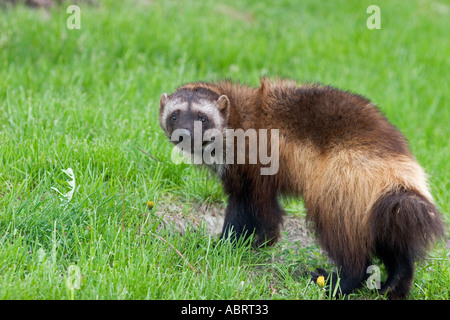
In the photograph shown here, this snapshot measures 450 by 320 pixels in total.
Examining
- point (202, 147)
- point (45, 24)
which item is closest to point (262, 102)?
point (202, 147)

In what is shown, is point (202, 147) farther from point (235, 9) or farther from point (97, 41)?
point (235, 9)

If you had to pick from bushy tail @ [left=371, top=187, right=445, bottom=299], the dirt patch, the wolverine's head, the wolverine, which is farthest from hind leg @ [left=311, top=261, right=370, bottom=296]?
the wolverine's head

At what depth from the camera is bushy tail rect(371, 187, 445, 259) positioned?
372 centimetres

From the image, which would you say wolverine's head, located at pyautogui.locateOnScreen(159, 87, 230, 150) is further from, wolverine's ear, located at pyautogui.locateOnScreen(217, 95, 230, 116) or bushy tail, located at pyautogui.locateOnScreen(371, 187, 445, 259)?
bushy tail, located at pyautogui.locateOnScreen(371, 187, 445, 259)

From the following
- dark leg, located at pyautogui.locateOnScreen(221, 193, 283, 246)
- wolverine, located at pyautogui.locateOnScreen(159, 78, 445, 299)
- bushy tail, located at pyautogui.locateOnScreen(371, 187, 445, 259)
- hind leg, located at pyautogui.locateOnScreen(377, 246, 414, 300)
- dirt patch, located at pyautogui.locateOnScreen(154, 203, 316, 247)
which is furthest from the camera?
dirt patch, located at pyautogui.locateOnScreen(154, 203, 316, 247)

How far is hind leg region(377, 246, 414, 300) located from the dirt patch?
78 centimetres

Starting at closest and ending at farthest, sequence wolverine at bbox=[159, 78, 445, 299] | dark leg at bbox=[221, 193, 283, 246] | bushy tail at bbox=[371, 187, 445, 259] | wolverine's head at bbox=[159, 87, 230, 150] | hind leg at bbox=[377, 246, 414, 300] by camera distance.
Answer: bushy tail at bbox=[371, 187, 445, 259] < wolverine at bbox=[159, 78, 445, 299] < hind leg at bbox=[377, 246, 414, 300] < wolverine's head at bbox=[159, 87, 230, 150] < dark leg at bbox=[221, 193, 283, 246]

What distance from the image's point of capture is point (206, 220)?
506 cm

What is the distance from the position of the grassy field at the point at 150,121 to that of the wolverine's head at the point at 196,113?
26.4 inches

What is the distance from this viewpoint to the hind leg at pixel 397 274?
13.4 feet

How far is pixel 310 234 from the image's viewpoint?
520cm

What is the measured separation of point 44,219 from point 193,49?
4.87 metres

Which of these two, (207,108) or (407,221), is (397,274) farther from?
(207,108)

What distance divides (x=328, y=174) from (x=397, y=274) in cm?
86
